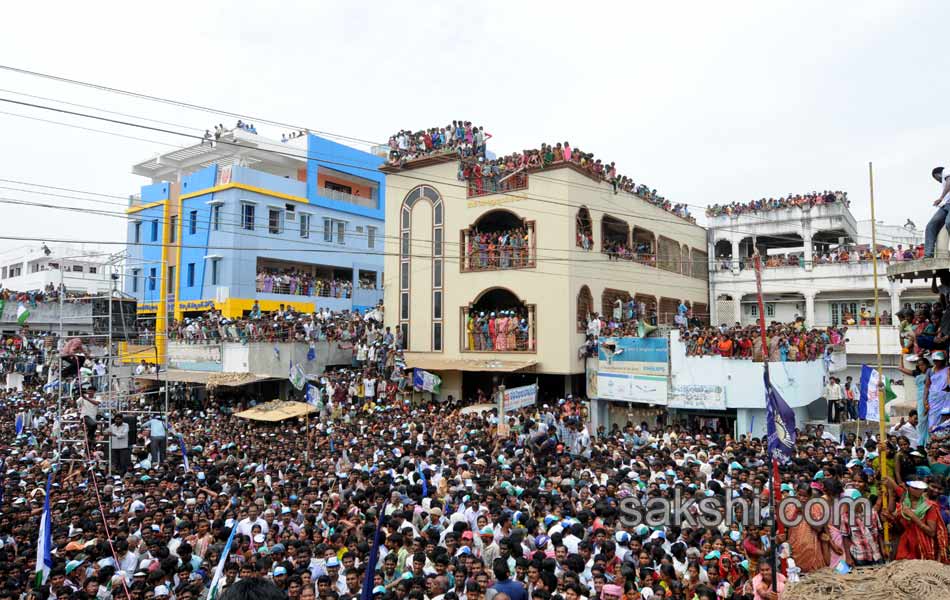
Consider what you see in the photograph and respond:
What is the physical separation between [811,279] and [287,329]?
2435cm

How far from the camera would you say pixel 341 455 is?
45.8ft

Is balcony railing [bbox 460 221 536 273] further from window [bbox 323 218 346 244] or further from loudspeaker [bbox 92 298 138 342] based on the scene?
window [bbox 323 218 346 244]

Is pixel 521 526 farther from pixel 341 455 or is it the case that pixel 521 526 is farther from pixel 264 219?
pixel 264 219

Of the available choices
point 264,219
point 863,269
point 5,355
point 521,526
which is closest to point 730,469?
point 521,526

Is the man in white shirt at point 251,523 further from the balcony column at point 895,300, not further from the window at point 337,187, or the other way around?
the balcony column at point 895,300

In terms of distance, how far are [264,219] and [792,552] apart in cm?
3058

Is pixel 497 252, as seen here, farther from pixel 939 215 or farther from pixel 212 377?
pixel 939 215

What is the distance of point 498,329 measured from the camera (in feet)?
75.7

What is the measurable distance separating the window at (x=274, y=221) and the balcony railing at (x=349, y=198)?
3.04 m

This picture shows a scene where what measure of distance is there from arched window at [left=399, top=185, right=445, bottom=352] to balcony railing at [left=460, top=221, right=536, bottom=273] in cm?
106

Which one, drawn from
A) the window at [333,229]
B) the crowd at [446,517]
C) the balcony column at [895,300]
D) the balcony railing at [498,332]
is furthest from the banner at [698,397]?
the window at [333,229]

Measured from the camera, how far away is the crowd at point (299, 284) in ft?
111

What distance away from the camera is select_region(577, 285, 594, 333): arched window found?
73.4 ft

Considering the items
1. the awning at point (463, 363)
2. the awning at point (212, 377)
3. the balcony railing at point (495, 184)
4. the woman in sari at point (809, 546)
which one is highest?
the balcony railing at point (495, 184)
